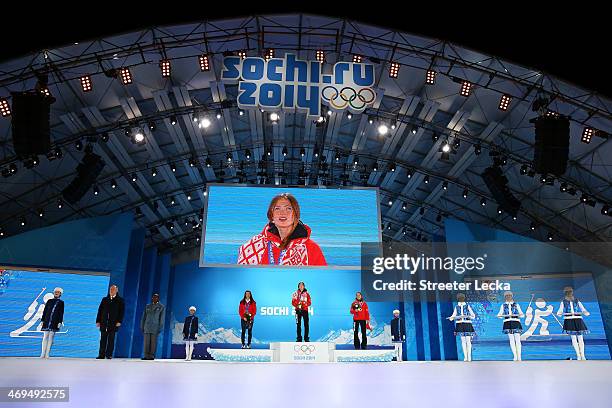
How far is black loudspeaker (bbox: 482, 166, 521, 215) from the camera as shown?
46.8 feet

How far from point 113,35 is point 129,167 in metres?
6.93

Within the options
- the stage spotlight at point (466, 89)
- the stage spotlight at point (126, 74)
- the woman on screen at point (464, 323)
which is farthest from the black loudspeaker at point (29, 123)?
the stage spotlight at point (466, 89)

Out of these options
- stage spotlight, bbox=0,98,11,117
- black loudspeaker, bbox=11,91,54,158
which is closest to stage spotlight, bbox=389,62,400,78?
black loudspeaker, bbox=11,91,54,158

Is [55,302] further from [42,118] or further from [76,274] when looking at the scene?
[76,274]

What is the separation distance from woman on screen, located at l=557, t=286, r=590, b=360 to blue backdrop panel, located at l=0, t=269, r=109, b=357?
44.0ft

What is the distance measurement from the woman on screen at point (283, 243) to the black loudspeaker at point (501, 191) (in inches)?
230

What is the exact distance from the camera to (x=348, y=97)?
10453 millimetres

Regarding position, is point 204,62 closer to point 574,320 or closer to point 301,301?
point 301,301

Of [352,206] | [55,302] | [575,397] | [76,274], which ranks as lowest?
[575,397]

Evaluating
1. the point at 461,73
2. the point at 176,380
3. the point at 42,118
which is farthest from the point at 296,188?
the point at 176,380

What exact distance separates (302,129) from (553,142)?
328 inches

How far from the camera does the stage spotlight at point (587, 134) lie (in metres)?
12.6

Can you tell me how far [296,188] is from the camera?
43.8ft

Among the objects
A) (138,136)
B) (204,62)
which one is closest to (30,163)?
(138,136)
